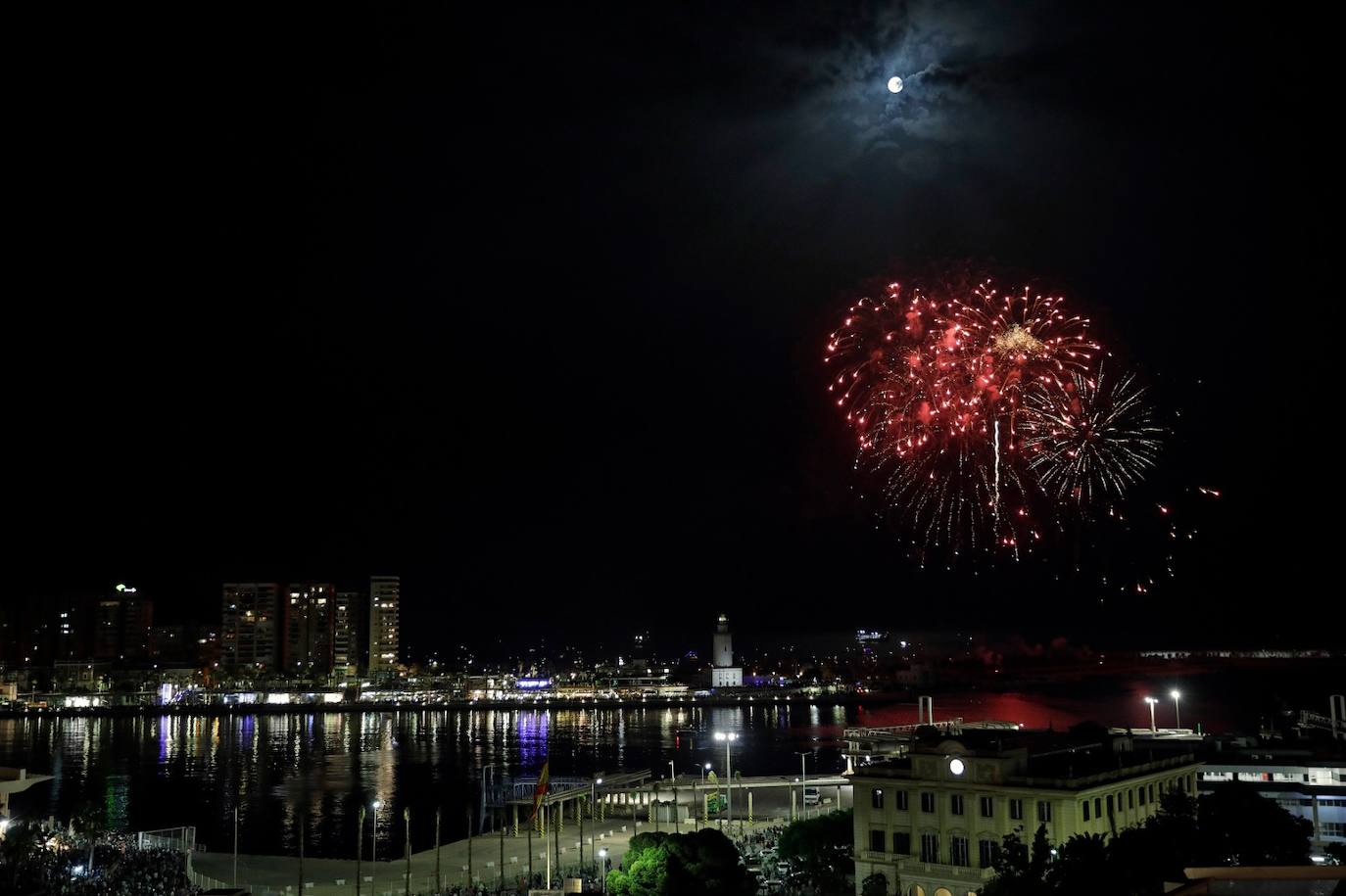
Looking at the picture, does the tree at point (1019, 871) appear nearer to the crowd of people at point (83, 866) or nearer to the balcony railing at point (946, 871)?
the balcony railing at point (946, 871)

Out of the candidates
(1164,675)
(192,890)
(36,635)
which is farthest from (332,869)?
(1164,675)

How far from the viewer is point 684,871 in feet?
55.5

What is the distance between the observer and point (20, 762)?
53.5 m

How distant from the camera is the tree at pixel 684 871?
16.8m

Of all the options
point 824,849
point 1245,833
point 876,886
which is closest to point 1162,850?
point 1245,833

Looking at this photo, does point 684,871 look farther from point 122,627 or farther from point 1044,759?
point 122,627

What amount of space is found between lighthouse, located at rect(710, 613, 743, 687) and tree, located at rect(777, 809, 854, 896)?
363 ft

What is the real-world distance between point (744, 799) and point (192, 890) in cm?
1471

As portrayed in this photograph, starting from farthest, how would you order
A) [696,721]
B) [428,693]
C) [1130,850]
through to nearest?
1. [428,693]
2. [696,721]
3. [1130,850]

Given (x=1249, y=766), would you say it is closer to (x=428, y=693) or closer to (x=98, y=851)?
(x=98, y=851)

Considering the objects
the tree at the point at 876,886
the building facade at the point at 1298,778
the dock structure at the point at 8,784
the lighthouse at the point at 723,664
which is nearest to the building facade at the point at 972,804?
the tree at the point at 876,886

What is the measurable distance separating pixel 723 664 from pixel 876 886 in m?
116

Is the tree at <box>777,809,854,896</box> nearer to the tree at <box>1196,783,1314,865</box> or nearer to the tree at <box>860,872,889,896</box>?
the tree at <box>860,872,889,896</box>

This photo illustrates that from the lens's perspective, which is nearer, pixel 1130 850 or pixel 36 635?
pixel 1130 850
